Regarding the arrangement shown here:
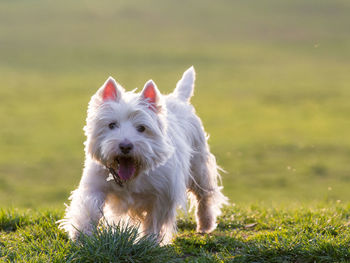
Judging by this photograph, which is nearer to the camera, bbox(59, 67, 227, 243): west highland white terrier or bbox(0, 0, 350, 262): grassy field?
bbox(59, 67, 227, 243): west highland white terrier

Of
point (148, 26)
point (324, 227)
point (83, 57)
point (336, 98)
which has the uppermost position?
point (148, 26)

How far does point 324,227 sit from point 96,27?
53.6 m

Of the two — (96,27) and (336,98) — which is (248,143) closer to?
(336,98)

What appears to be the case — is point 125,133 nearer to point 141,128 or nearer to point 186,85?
point 141,128

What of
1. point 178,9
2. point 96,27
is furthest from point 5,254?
point 178,9

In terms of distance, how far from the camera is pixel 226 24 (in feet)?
200

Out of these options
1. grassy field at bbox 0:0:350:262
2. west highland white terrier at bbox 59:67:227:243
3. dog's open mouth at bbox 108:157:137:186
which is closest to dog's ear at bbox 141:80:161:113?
west highland white terrier at bbox 59:67:227:243

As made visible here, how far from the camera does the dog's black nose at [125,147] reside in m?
5.45

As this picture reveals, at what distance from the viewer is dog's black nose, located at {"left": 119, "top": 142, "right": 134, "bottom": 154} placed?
545 centimetres

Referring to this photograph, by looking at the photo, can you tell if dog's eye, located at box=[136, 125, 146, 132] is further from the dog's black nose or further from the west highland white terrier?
the dog's black nose

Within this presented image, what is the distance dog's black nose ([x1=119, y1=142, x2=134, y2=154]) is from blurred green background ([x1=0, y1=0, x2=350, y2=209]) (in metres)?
4.59

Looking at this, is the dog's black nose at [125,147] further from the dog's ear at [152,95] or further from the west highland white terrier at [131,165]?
the dog's ear at [152,95]

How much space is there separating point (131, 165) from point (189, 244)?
1196 millimetres

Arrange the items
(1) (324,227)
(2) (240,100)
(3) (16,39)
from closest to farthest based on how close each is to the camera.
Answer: (1) (324,227)
(2) (240,100)
(3) (16,39)
